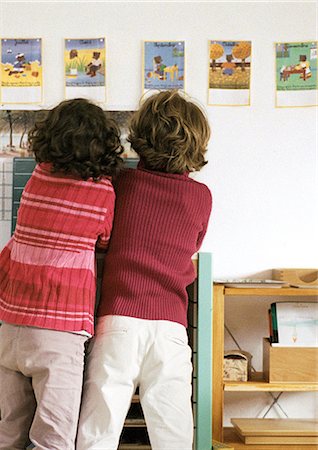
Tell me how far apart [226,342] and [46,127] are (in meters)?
1.08

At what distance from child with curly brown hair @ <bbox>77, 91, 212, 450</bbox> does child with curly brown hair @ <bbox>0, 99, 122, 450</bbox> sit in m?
0.05

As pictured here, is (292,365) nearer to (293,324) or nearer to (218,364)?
(293,324)

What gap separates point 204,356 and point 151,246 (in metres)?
0.35

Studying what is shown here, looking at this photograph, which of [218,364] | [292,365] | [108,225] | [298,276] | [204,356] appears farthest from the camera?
[298,276]

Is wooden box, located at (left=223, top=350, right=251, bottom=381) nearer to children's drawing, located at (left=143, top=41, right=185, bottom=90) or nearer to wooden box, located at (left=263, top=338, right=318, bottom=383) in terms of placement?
wooden box, located at (left=263, top=338, right=318, bottom=383)

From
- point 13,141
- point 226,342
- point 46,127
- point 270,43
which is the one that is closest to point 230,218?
point 226,342

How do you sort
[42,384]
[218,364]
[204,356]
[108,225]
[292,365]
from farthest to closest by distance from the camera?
[292,365]
[218,364]
[204,356]
[108,225]
[42,384]

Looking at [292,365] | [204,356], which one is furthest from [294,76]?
[204,356]

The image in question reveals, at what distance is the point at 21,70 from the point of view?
2.51 metres

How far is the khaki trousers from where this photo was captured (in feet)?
5.47

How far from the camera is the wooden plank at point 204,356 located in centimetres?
194

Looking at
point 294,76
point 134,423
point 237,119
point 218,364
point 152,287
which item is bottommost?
point 134,423

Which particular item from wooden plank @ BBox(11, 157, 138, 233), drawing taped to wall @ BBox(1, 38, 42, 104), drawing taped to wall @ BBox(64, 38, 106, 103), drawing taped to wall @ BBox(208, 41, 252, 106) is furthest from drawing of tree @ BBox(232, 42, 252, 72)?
wooden plank @ BBox(11, 157, 138, 233)

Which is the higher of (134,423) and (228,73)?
(228,73)
